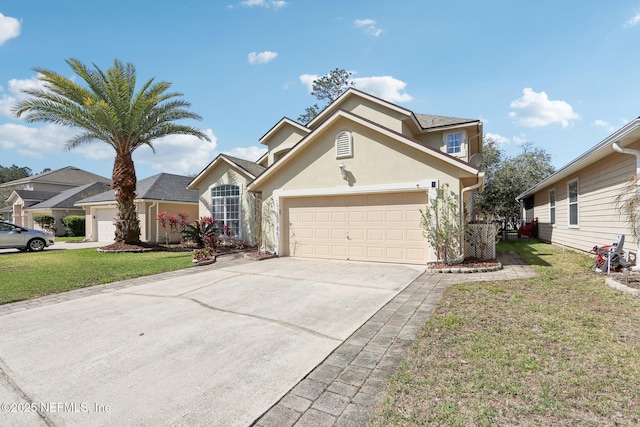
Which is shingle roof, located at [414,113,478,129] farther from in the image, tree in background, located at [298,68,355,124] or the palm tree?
tree in background, located at [298,68,355,124]

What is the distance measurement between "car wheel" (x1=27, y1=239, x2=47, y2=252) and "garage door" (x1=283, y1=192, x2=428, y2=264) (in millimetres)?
13787

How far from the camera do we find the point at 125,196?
599 inches

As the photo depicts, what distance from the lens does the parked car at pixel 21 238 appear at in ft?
49.3

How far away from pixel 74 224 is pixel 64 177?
2315 cm

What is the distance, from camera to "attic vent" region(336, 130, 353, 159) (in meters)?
10.4

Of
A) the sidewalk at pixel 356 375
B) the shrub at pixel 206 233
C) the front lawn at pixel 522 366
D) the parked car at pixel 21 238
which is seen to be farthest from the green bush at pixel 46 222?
the front lawn at pixel 522 366

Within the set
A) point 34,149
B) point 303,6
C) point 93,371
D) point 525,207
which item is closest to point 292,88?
point 303,6

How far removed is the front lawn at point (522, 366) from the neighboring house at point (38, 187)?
36807 millimetres

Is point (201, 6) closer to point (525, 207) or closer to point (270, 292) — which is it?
point (270, 292)

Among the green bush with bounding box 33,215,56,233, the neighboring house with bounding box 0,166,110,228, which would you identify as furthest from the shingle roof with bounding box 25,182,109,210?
the neighboring house with bounding box 0,166,110,228

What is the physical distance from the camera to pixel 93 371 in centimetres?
338

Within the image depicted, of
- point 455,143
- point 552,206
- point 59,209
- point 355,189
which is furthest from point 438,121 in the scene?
point 59,209

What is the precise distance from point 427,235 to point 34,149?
39.0 metres

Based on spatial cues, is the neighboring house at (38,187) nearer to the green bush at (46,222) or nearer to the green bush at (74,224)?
the green bush at (46,222)
